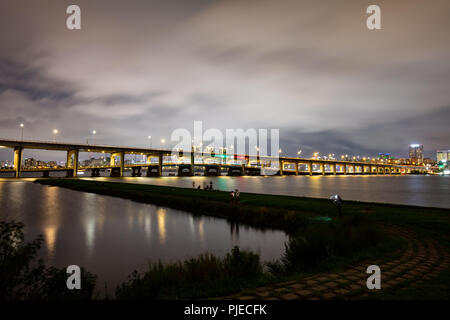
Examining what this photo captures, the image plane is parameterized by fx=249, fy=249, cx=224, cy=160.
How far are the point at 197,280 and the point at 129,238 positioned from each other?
1110 cm

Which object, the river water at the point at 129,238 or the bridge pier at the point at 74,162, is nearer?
the river water at the point at 129,238

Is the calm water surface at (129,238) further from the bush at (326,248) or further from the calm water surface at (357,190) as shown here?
the calm water surface at (357,190)

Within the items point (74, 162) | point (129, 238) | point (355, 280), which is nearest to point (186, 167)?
point (74, 162)

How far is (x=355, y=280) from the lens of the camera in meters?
6.22

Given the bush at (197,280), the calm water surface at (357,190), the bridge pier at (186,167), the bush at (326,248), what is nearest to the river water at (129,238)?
the bush at (197,280)

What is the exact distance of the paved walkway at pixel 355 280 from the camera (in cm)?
538

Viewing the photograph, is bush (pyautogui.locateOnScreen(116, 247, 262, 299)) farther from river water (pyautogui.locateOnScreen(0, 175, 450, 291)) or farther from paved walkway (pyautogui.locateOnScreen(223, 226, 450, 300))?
river water (pyautogui.locateOnScreen(0, 175, 450, 291))

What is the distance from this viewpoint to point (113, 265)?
463 inches

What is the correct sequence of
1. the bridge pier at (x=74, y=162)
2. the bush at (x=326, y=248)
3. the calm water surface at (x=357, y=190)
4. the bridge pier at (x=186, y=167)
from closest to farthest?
the bush at (x=326, y=248) < the calm water surface at (x=357, y=190) < the bridge pier at (x=74, y=162) < the bridge pier at (x=186, y=167)

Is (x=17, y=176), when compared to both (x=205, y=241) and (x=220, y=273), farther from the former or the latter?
(x=220, y=273)

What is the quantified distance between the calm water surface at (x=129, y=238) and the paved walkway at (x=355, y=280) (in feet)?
19.7

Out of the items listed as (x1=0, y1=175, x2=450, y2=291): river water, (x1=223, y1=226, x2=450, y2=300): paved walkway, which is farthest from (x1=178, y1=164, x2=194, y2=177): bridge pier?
(x1=223, y1=226, x2=450, y2=300): paved walkway

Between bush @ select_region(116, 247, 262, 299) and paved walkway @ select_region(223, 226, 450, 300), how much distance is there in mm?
1013

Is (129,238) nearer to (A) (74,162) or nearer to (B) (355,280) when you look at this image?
(B) (355,280)
